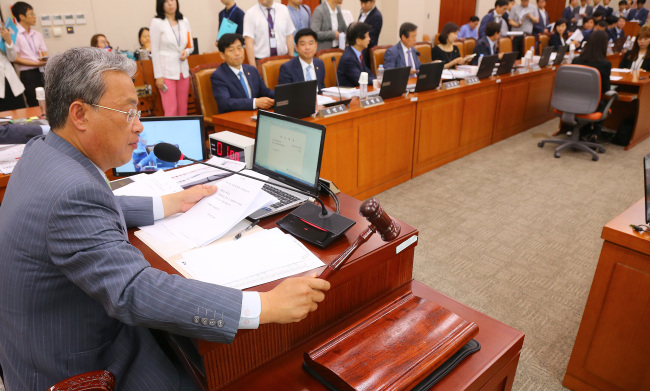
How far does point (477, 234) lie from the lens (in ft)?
9.30

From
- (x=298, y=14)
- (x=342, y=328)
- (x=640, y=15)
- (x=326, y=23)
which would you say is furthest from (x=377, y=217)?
(x=640, y=15)

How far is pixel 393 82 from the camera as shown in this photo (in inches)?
128

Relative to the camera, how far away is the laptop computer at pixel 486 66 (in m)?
4.04

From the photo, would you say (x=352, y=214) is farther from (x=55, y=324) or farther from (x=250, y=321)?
(x=55, y=324)

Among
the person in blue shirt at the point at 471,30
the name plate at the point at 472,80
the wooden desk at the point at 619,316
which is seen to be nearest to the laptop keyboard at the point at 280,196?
the wooden desk at the point at 619,316

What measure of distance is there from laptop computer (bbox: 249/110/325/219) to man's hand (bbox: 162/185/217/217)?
6.9 inches

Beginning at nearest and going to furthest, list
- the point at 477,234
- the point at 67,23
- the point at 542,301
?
the point at 542,301 → the point at 477,234 → the point at 67,23

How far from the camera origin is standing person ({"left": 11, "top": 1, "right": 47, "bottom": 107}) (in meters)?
4.38

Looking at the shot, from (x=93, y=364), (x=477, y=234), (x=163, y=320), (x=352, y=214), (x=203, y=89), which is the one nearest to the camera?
(x=163, y=320)

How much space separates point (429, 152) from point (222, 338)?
3.31 m

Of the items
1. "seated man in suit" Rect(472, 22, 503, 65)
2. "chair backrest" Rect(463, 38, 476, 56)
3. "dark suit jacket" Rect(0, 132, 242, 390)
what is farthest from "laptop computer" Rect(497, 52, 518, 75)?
"dark suit jacket" Rect(0, 132, 242, 390)

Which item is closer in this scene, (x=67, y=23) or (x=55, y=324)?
(x=55, y=324)

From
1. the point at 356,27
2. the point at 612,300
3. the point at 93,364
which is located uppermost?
the point at 356,27

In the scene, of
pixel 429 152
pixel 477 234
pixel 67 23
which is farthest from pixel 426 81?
pixel 67 23
